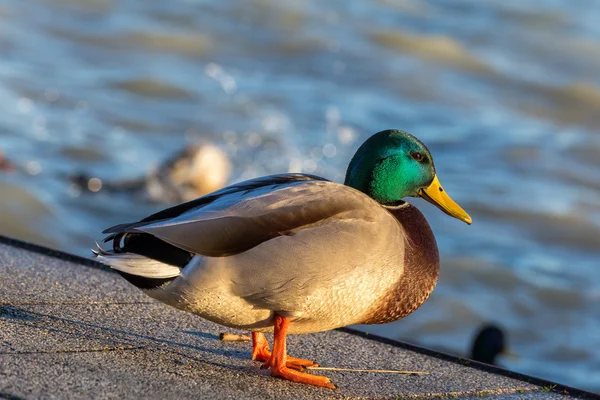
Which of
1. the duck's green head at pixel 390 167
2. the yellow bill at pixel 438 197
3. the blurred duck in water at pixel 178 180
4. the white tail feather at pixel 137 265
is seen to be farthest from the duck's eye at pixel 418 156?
the blurred duck in water at pixel 178 180

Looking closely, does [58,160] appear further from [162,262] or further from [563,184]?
[162,262]

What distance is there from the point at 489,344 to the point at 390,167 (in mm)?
4760

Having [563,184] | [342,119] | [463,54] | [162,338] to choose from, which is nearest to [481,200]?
[563,184]

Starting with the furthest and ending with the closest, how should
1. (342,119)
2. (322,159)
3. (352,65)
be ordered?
(352,65) → (342,119) → (322,159)

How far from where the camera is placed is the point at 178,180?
36.7ft

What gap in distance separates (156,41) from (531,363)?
33.1 feet

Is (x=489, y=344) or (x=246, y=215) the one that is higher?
(x=489, y=344)

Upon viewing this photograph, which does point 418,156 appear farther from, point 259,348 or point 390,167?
point 259,348

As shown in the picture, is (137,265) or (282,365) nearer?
(137,265)

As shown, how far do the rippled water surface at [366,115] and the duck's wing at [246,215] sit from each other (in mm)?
5119

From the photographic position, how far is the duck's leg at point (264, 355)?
11.8 ft

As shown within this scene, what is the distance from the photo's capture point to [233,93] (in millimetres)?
15312

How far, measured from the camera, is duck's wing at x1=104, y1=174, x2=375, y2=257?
3.23m

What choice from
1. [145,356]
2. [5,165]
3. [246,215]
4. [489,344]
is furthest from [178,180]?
[246,215]
